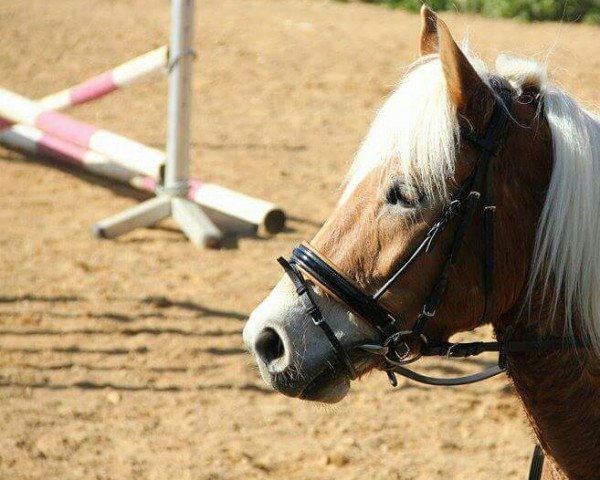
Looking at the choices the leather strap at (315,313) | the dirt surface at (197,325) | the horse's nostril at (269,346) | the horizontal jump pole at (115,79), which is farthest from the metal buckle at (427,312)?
the horizontal jump pole at (115,79)

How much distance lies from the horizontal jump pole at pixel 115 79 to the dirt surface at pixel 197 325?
2.28 ft

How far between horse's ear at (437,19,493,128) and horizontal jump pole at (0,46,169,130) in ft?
14.2

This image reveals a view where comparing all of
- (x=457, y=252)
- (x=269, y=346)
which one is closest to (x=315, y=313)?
(x=269, y=346)

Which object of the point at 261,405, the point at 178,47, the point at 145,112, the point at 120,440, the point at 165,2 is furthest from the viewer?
→ the point at 165,2

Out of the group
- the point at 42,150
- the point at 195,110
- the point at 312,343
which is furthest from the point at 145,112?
the point at 312,343

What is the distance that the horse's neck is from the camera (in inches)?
95.1

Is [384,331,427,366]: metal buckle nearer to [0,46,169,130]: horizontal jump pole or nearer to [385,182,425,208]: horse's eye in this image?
[385,182,425,208]: horse's eye

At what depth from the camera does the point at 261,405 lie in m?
4.56

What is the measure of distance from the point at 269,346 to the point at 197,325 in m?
2.99

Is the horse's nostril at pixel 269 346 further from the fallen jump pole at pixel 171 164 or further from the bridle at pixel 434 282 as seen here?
the fallen jump pole at pixel 171 164

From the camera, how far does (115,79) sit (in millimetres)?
6926

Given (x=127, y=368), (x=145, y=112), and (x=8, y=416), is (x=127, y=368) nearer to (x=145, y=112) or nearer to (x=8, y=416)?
(x=8, y=416)

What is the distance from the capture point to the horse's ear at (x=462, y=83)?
7.24 feet

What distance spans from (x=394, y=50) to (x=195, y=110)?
129 inches
